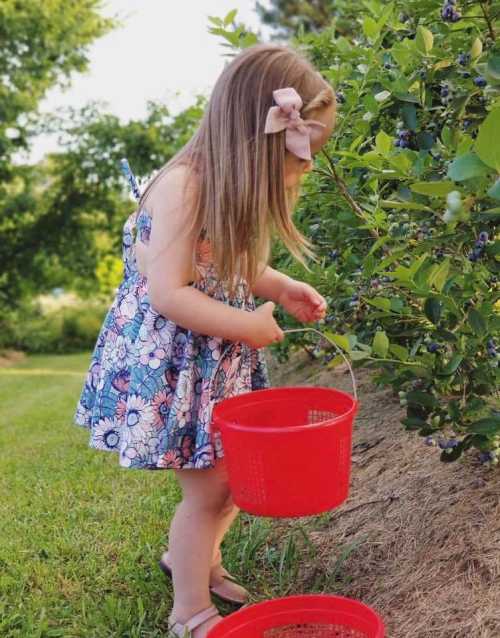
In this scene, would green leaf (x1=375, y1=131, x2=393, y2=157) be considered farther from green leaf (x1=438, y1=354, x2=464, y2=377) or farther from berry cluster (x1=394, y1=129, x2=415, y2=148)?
green leaf (x1=438, y1=354, x2=464, y2=377)

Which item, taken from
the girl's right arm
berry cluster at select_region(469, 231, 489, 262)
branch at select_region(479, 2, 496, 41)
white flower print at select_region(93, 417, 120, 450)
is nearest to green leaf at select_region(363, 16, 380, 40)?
branch at select_region(479, 2, 496, 41)

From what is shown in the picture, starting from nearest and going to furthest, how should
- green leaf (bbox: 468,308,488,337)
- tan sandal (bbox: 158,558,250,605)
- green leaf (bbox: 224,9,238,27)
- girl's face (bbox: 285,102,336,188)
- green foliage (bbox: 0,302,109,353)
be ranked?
green leaf (bbox: 468,308,488,337), girl's face (bbox: 285,102,336,188), tan sandal (bbox: 158,558,250,605), green leaf (bbox: 224,9,238,27), green foliage (bbox: 0,302,109,353)

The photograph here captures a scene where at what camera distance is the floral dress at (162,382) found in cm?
212

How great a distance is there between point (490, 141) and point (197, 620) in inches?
60.0

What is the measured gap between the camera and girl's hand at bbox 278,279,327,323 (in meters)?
2.34

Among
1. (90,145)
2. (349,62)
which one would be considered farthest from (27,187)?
(349,62)

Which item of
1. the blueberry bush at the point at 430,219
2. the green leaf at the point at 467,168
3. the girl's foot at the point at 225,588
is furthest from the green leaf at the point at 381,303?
the girl's foot at the point at 225,588

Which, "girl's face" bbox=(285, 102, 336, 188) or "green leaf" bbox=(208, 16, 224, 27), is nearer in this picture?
"girl's face" bbox=(285, 102, 336, 188)

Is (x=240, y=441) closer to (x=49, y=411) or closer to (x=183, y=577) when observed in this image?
(x=183, y=577)

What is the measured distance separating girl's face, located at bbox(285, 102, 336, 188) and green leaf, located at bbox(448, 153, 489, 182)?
37.8 inches

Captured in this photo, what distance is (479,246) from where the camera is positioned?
5.72ft

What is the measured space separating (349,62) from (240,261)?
3.28ft

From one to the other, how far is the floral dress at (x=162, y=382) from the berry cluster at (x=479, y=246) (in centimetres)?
69

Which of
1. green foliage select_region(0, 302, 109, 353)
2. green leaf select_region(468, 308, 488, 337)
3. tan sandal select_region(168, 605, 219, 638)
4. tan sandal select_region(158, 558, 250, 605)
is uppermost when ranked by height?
green leaf select_region(468, 308, 488, 337)
